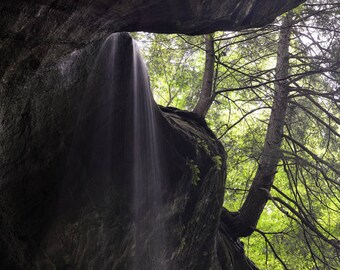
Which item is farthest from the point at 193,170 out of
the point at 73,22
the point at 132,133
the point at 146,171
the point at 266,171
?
the point at 266,171

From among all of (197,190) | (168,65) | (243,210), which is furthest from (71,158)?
(168,65)

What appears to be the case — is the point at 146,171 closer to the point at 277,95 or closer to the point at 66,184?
the point at 66,184

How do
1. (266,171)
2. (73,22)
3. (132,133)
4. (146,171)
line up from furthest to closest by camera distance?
(266,171) → (146,171) → (132,133) → (73,22)

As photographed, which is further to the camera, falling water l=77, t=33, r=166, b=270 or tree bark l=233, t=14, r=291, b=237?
tree bark l=233, t=14, r=291, b=237

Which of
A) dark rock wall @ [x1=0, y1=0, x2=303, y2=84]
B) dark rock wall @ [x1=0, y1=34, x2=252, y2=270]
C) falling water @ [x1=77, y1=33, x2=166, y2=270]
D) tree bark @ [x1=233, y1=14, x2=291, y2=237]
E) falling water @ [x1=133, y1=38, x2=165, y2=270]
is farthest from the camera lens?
tree bark @ [x1=233, y1=14, x2=291, y2=237]

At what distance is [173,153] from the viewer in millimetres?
4230

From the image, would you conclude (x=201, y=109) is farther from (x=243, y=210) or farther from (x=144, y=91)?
(x=144, y=91)

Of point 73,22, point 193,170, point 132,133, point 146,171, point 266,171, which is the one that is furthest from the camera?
point 266,171

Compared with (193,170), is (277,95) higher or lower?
higher

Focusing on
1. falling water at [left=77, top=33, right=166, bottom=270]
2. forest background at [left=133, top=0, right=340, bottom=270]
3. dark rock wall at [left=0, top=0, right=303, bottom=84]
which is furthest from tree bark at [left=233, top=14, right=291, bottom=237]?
dark rock wall at [left=0, top=0, right=303, bottom=84]

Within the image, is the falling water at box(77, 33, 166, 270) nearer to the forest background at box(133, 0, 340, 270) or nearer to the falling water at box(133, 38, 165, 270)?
the falling water at box(133, 38, 165, 270)

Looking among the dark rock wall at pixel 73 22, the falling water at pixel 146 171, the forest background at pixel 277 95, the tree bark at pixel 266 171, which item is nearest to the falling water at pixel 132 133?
the falling water at pixel 146 171

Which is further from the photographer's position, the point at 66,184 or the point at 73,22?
the point at 66,184

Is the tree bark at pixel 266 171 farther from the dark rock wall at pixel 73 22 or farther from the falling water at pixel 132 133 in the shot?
the dark rock wall at pixel 73 22
